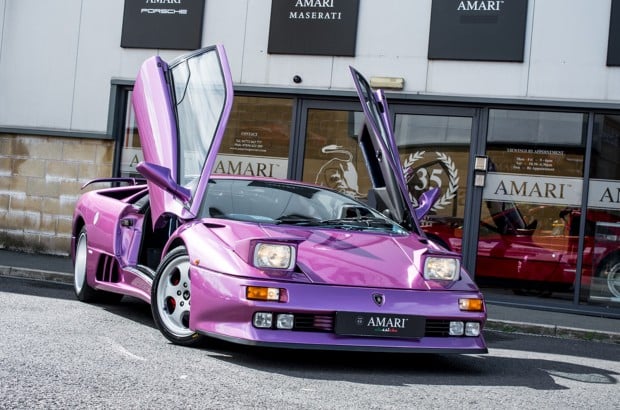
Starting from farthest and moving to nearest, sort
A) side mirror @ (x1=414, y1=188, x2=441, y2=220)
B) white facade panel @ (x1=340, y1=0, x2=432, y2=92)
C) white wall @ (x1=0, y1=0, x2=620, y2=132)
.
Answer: white facade panel @ (x1=340, y1=0, x2=432, y2=92)
white wall @ (x1=0, y1=0, x2=620, y2=132)
side mirror @ (x1=414, y1=188, x2=441, y2=220)

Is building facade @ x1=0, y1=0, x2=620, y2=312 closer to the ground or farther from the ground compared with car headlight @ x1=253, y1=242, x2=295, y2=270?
farther from the ground

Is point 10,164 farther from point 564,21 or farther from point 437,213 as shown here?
point 564,21

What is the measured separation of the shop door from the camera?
460 inches

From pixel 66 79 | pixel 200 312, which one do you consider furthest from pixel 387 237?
pixel 66 79

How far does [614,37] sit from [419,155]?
113 inches

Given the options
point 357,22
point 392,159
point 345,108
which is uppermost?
point 357,22

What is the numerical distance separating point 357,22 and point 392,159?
5.68 meters

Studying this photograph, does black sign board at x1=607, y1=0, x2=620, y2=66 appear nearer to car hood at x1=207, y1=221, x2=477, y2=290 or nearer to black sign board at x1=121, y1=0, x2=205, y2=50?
black sign board at x1=121, y1=0, x2=205, y2=50

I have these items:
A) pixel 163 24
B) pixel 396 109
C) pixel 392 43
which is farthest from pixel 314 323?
pixel 163 24

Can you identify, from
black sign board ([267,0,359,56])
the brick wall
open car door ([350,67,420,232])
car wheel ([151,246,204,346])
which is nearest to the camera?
car wheel ([151,246,204,346])

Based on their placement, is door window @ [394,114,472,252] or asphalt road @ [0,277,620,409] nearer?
asphalt road @ [0,277,620,409]

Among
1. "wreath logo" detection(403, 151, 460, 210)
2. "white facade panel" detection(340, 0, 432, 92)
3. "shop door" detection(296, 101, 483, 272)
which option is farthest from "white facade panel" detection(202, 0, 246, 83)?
"wreath logo" detection(403, 151, 460, 210)

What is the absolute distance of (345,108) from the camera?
12227 mm

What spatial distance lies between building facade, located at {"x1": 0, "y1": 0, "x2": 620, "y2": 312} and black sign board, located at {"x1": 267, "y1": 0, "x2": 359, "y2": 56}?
0.07 feet
